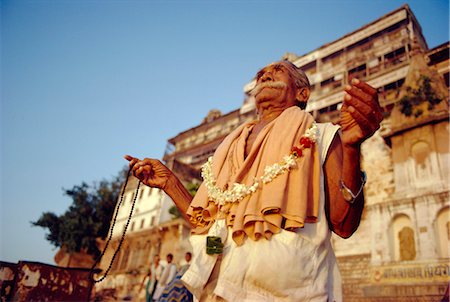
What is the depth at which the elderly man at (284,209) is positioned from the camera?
66.1 inches

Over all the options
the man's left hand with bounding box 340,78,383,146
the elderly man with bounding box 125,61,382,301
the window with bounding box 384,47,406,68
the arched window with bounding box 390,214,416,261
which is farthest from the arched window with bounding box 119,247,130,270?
the man's left hand with bounding box 340,78,383,146

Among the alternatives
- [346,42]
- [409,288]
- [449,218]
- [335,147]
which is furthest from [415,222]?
[346,42]

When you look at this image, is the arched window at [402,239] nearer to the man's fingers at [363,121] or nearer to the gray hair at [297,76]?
the gray hair at [297,76]

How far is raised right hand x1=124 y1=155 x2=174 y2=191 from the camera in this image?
101 inches

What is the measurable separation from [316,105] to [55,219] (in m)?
27.8

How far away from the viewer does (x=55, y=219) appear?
110 feet

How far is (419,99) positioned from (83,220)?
3012 cm

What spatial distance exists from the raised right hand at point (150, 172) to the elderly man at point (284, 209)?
0.37 m

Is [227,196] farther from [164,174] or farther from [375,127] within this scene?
[375,127]

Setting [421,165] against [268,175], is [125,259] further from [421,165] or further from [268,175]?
[268,175]

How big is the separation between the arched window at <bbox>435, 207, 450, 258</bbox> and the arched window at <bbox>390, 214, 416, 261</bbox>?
3.35ft

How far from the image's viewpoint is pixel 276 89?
8.48ft

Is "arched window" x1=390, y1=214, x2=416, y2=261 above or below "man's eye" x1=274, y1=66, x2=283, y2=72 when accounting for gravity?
above

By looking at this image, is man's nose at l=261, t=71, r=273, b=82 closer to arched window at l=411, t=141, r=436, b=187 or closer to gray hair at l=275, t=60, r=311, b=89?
gray hair at l=275, t=60, r=311, b=89
